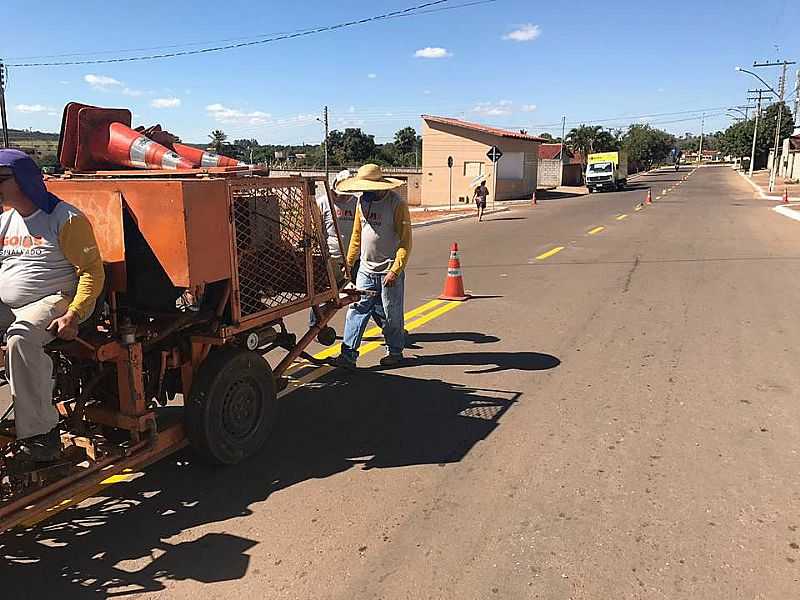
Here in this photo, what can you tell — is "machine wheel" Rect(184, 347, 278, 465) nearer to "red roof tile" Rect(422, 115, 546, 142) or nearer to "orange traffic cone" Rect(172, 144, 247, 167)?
"orange traffic cone" Rect(172, 144, 247, 167)

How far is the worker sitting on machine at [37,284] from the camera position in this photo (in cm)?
311

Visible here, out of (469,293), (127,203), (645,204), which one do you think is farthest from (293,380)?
(645,204)

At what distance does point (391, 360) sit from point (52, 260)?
3.55m

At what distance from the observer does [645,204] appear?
33.3m

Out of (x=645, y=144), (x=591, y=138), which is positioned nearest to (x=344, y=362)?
(x=591, y=138)

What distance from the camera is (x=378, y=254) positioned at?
613cm

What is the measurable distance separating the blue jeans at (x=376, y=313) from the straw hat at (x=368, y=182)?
0.84 metres

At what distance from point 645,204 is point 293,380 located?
31.0 m

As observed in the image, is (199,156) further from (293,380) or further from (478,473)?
(478,473)

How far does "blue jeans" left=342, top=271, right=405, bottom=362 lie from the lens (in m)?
6.04

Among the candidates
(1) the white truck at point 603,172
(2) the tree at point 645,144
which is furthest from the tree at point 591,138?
(1) the white truck at point 603,172

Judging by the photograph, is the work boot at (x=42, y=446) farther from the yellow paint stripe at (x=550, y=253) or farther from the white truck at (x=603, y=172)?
the white truck at (x=603, y=172)

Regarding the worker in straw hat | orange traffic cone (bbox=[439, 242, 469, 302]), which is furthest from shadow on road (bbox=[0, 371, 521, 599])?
orange traffic cone (bbox=[439, 242, 469, 302])

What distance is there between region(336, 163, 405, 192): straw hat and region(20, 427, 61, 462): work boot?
322 centimetres
